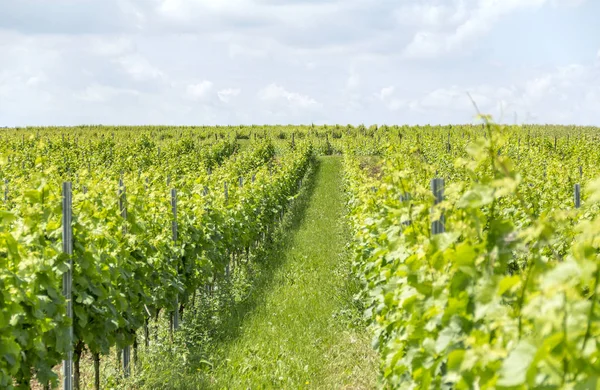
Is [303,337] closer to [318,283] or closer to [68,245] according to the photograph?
[318,283]

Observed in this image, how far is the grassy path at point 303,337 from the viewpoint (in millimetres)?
6012

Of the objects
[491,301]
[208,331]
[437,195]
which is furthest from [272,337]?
[491,301]

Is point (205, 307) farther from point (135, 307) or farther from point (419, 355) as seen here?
point (419, 355)

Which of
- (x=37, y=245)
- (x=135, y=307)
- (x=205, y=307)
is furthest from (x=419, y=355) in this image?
(x=205, y=307)

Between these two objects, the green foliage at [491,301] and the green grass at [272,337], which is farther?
the green grass at [272,337]

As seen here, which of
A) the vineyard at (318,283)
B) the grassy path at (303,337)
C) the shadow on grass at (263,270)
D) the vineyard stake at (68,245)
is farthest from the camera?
the shadow on grass at (263,270)

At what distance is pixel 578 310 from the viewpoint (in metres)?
1.94

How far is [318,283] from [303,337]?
248 centimetres

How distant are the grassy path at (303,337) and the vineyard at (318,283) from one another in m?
0.04

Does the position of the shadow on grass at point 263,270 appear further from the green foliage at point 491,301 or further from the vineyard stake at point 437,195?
the vineyard stake at point 437,195

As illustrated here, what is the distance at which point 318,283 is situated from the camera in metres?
9.63

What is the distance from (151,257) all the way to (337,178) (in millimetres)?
21353

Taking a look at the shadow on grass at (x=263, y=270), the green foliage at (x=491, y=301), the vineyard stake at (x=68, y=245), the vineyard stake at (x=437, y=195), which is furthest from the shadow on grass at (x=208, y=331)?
the vineyard stake at (x=437, y=195)

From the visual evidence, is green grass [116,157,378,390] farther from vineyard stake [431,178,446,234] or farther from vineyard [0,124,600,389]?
vineyard stake [431,178,446,234]
